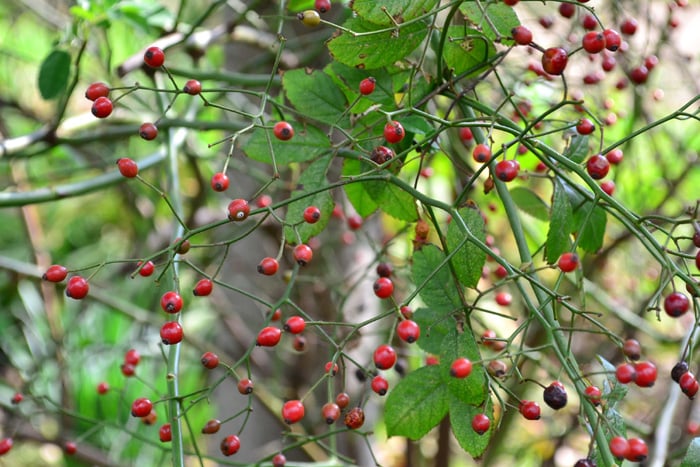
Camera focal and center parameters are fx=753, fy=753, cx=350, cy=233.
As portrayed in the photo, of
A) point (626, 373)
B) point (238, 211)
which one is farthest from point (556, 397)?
point (238, 211)

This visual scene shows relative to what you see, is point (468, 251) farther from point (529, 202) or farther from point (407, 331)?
Result: point (529, 202)

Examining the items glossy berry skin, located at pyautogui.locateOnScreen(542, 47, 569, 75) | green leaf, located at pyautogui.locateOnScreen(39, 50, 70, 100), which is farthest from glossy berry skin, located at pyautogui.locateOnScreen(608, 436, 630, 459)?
green leaf, located at pyautogui.locateOnScreen(39, 50, 70, 100)

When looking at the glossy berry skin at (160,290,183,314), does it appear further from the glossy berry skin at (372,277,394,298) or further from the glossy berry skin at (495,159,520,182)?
the glossy berry skin at (495,159,520,182)

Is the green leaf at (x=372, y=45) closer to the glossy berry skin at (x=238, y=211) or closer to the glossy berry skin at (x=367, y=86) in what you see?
the glossy berry skin at (x=367, y=86)

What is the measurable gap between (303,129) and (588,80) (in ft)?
1.25

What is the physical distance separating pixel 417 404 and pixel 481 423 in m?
0.07

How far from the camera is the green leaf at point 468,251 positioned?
1.88ft

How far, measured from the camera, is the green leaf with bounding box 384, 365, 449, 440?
1.95ft

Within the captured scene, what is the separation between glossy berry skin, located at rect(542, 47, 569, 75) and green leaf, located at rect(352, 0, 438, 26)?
0.10 m

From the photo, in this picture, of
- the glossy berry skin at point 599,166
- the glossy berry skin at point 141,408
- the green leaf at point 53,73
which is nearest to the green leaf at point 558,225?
the glossy berry skin at point 599,166

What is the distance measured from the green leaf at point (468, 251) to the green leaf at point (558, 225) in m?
0.06

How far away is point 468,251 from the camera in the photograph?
1.90 ft

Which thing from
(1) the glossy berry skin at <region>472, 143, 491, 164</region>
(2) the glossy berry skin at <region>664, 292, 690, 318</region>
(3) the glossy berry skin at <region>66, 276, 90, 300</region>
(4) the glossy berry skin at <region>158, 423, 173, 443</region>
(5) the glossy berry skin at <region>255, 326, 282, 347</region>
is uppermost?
(1) the glossy berry skin at <region>472, 143, 491, 164</region>

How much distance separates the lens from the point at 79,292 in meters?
0.60
